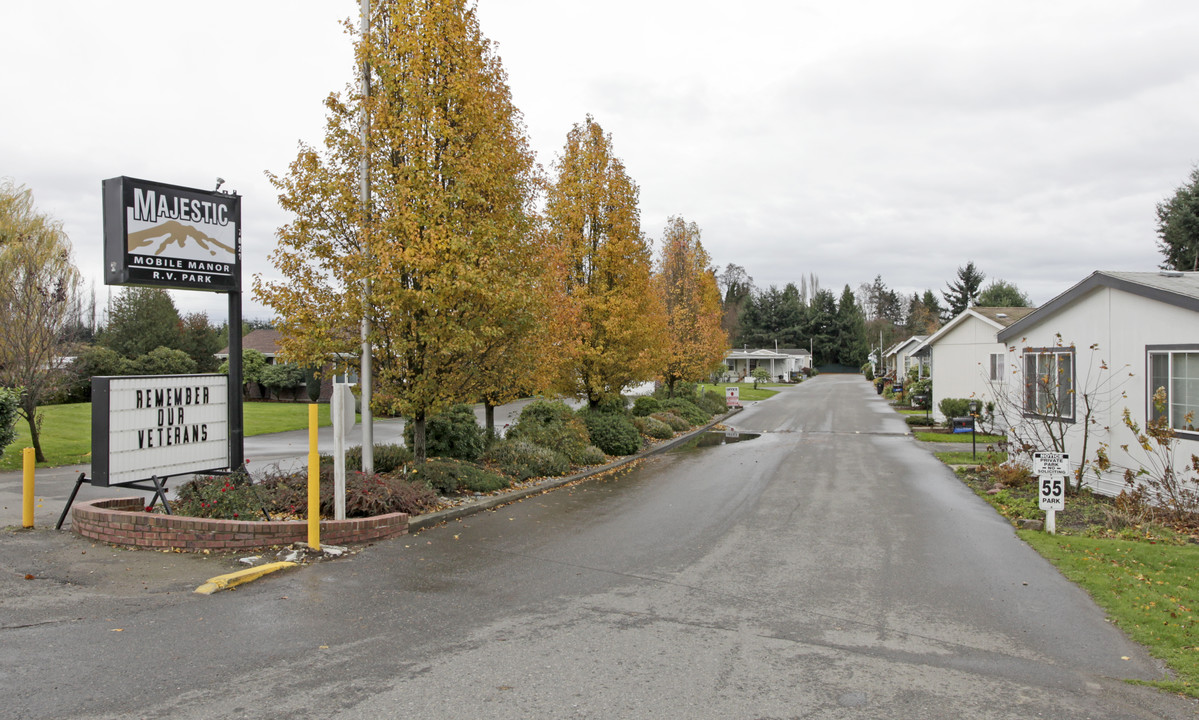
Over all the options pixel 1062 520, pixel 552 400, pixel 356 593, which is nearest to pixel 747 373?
pixel 552 400

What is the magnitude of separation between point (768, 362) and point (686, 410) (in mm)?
69754

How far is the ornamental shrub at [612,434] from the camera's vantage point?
19016 mm

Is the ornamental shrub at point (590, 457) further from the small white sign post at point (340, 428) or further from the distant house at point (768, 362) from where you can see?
the distant house at point (768, 362)

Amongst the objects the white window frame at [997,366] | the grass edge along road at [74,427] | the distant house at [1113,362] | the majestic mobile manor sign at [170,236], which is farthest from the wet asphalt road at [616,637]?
the white window frame at [997,366]

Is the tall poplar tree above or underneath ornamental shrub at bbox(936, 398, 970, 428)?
above

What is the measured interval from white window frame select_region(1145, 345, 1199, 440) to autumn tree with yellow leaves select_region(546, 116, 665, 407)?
11.3 m

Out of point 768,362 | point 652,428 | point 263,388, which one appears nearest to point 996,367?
point 652,428

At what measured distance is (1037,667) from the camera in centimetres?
548

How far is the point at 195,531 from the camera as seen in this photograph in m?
8.27

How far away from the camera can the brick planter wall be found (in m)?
8.27

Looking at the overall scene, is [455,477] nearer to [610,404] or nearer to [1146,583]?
[1146,583]

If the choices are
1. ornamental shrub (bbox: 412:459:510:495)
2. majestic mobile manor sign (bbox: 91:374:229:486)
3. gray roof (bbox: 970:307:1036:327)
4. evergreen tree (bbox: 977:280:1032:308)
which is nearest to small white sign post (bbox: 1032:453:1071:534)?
ornamental shrub (bbox: 412:459:510:495)

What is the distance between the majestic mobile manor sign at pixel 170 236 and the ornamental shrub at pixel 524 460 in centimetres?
613

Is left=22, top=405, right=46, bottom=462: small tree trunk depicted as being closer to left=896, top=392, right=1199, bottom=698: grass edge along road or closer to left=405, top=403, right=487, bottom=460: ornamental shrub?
left=405, top=403, right=487, bottom=460: ornamental shrub
